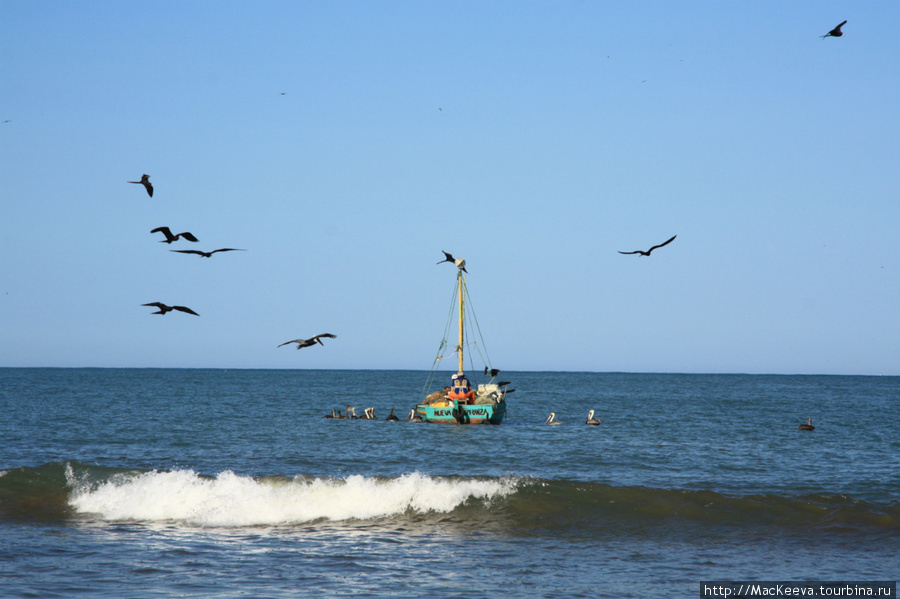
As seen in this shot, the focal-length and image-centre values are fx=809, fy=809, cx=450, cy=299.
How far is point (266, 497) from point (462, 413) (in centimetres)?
2796

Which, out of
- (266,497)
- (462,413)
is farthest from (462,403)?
(266,497)

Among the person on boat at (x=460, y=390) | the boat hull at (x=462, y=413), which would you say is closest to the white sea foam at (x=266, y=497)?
the boat hull at (x=462, y=413)

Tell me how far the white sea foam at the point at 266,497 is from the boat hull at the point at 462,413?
25.5 m

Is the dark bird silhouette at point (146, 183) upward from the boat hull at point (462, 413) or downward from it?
upward

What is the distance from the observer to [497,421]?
46.7m

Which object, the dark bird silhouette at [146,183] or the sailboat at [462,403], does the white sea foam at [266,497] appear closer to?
the dark bird silhouette at [146,183]

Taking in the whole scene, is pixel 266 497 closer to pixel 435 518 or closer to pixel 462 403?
pixel 435 518

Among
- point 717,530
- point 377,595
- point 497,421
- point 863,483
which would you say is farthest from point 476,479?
point 497,421

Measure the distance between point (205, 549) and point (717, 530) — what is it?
32.9ft

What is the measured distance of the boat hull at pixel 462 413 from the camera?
150 feet

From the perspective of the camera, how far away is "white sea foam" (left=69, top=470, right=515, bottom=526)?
17672 mm

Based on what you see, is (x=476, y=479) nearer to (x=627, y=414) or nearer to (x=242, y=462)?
(x=242, y=462)

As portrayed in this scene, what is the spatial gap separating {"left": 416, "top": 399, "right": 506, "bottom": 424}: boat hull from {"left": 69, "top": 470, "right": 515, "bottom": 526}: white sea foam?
25494 mm

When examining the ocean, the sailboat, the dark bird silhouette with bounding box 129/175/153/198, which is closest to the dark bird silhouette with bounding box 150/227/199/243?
the dark bird silhouette with bounding box 129/175/153/198
